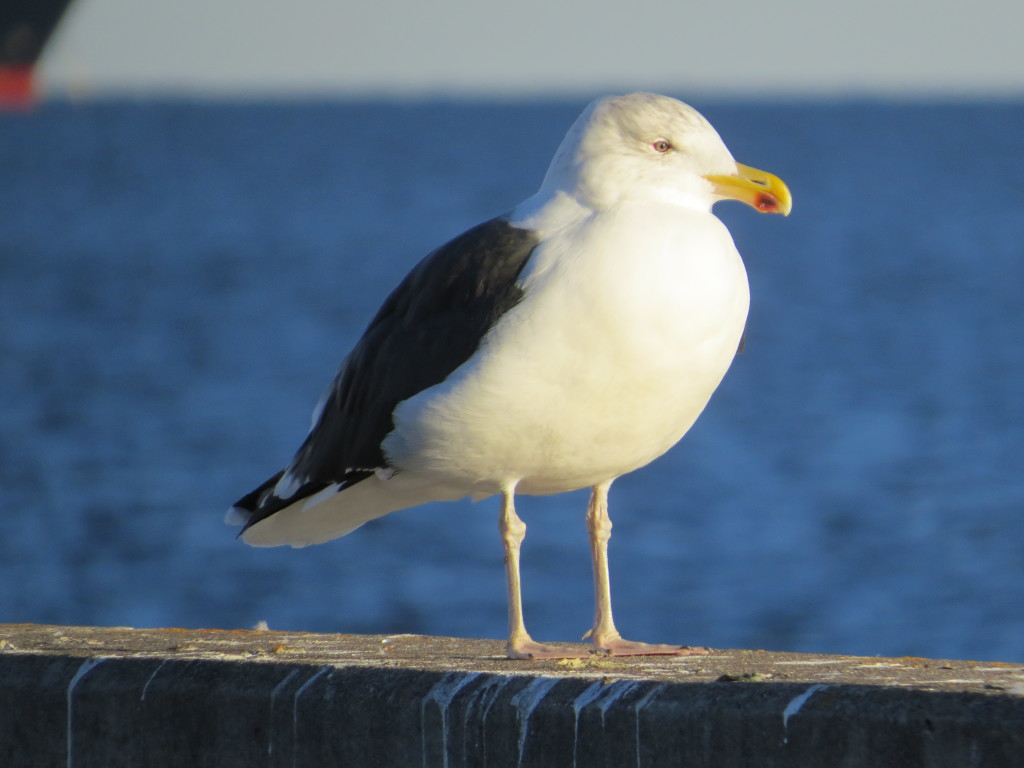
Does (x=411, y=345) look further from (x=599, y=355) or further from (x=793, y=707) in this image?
(x=793, y=707)

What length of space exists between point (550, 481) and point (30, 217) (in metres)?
54.9

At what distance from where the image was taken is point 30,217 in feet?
184

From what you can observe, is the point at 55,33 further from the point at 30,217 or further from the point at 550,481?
the point at 550,481

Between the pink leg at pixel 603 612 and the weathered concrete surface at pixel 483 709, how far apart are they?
6.2 inches

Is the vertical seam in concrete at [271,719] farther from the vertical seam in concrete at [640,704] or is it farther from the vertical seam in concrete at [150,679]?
the vertical seam in concrete at [640,704]

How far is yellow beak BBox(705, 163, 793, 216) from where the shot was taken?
430cm

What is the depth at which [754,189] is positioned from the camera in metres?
4.30

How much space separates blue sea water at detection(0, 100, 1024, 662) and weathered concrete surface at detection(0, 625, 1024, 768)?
26.4 ft

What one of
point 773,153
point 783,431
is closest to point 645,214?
point 783,431

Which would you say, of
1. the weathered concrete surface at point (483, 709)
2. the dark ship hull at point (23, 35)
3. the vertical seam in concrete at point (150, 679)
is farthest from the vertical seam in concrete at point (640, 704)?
the dark ship hull at point (23, 35)

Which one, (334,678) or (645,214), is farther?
(645,214)

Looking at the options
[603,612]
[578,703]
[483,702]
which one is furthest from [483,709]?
[603,612]

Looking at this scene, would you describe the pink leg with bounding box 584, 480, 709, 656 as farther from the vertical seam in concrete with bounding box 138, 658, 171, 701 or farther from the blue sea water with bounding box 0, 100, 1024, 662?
the blue sea water with bounding box 0, 100, 1024, 662

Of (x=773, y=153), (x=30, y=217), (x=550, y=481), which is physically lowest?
(x=550, y=481)
